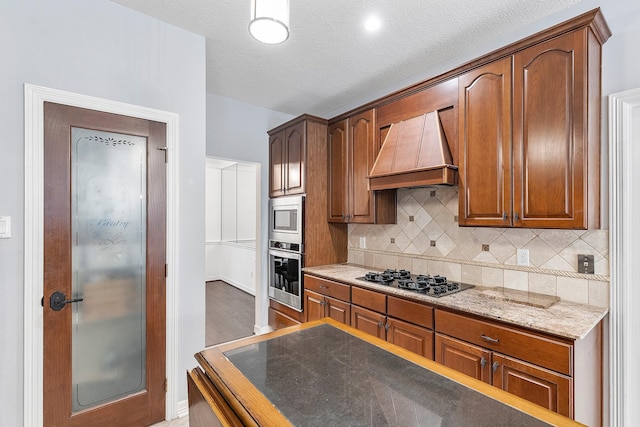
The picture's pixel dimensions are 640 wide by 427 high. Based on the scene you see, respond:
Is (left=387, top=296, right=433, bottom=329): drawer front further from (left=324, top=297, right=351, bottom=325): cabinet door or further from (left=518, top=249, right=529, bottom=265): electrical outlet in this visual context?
(left=518, top=249, right=529, bottom=265): electrical outlet

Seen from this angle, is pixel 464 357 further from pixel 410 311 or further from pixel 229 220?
pixel 229 220

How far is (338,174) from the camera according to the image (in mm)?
3453

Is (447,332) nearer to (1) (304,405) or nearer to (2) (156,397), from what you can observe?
(1) (304,405)

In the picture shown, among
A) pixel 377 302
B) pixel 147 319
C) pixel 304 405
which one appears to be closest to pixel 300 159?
pixel 377 302

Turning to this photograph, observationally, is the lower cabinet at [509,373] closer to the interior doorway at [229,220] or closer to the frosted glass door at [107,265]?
the frosted glass door at [107,265]

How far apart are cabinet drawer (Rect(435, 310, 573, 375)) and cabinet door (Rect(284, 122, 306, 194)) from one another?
200 centimetres

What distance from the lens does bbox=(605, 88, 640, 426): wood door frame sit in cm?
185

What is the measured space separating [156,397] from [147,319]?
57cm

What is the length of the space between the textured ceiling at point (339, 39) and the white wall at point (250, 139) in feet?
0.79

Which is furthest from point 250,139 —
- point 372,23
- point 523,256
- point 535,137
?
point 523,256

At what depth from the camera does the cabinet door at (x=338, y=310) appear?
2801mm

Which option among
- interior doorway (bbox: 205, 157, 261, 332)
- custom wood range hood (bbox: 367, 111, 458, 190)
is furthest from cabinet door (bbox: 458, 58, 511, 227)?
interior doorway (bbox: 205, 157, 261, 332)

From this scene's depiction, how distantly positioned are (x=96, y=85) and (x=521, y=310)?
305 centimetres

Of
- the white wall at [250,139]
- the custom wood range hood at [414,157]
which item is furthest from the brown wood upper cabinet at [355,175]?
the white wall at [250,139]
